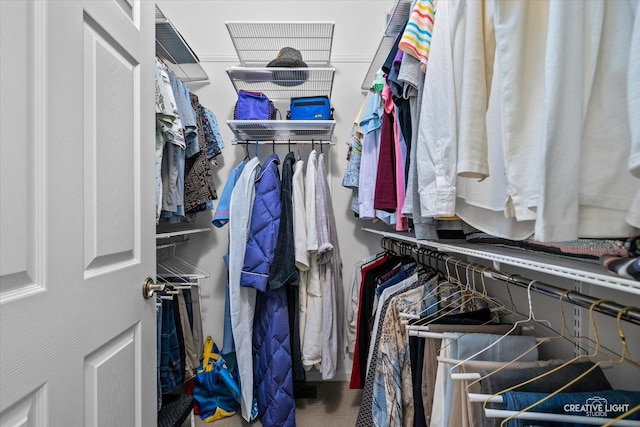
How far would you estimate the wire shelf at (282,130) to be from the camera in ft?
6.06

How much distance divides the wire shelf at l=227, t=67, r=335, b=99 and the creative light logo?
172 centimetres

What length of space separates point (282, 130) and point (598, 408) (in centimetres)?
174

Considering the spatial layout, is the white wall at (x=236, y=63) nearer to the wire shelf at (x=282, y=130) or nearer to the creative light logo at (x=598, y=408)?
the wire shelf at (x=282, y=130)

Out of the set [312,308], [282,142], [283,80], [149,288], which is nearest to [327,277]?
[312,308]

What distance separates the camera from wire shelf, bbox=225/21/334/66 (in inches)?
72.6

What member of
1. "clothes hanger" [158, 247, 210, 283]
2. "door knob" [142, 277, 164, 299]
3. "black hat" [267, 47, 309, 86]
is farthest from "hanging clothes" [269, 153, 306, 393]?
"door knob" [142, 277, 164, 299]

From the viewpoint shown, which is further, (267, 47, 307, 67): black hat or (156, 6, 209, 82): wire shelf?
(267, 47, 307, 67): black hat

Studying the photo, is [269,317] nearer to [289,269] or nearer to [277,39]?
[289,269]

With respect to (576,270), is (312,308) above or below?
below

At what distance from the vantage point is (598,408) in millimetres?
537

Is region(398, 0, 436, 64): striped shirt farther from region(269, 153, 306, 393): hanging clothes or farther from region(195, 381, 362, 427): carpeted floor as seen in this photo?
region(195, 381, 362, 427): carpeted floor

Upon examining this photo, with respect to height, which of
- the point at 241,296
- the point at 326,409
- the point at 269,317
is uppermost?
the point at 241,296

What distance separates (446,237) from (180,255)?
5.46 feet

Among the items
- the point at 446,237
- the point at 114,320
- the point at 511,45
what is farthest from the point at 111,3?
the point at 446,237
